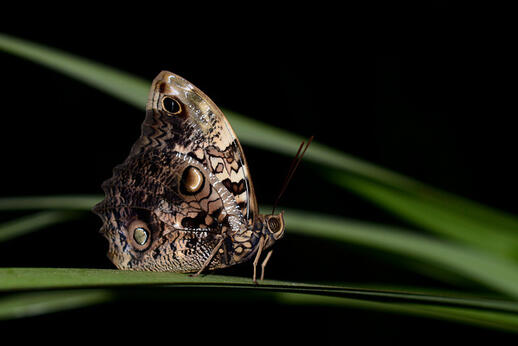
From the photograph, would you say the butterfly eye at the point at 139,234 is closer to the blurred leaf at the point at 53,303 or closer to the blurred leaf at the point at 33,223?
the blurred leaf at the point at 53,303

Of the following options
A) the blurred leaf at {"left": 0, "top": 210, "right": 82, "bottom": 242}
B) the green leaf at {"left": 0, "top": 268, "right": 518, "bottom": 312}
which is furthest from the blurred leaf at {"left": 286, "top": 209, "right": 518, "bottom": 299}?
the blurred leaf at {"left": 0, "top": 210, "right": 82, "bottom": 242}

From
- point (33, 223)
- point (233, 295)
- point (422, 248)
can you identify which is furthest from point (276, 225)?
point (33, 223)

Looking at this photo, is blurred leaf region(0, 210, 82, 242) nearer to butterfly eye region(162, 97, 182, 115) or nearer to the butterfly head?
butterfly eye region(162, 97, 182, 115)

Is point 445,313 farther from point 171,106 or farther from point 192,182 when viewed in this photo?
point 171,106

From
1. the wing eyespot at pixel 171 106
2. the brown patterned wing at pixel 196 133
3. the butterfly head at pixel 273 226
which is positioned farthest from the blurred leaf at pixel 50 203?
the butterfly head at pixel 273 226

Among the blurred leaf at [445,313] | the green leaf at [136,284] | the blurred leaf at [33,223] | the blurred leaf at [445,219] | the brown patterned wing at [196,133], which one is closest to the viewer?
the green leaf at [136,284]
